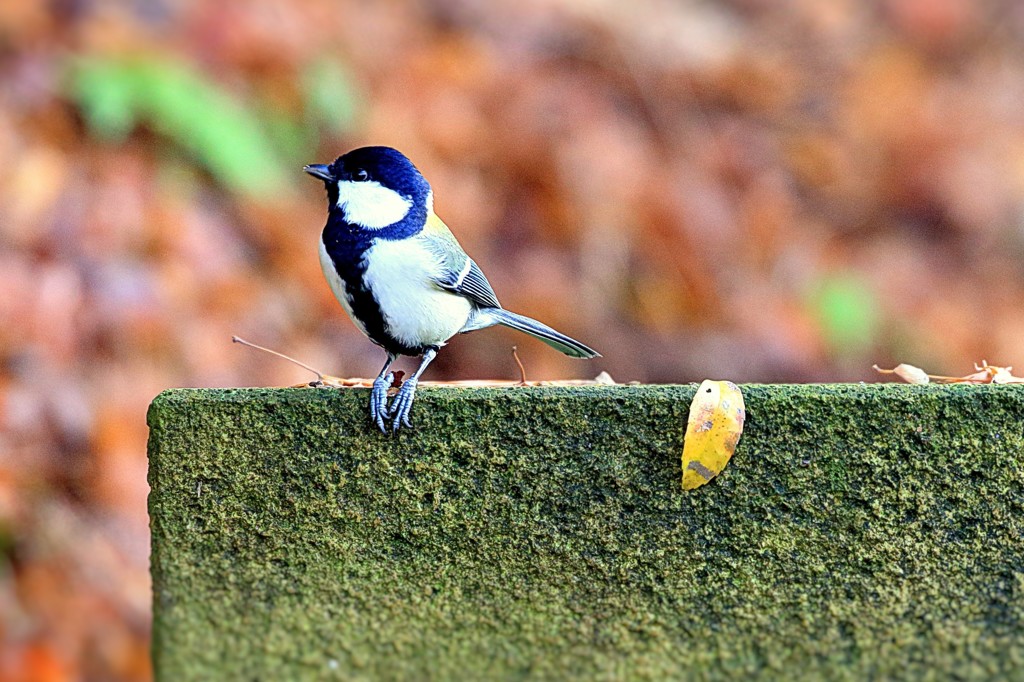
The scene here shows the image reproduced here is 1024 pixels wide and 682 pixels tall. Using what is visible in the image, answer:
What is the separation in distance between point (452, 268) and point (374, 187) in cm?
21

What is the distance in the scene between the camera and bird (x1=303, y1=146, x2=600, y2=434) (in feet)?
6.15

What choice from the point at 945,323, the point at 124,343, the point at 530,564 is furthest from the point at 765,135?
the point at 530,564

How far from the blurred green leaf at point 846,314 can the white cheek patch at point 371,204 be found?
334 centimetres

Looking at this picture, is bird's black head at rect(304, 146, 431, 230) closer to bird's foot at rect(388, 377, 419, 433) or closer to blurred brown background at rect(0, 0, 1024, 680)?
bird's foot at rect(388, 377, 419, 433)

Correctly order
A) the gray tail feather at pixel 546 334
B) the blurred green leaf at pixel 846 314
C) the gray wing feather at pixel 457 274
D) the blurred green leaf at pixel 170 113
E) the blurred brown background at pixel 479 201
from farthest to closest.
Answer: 1. the blurred green leaf at pixel 846 314
2. the blurred green leaf at pixel 170 113
3. the blurred brown background at pixel 479 201
4. the gray tail feather at pixel 546 334
5. the gray wing feather at pixel 457 274

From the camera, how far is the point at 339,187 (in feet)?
6.46

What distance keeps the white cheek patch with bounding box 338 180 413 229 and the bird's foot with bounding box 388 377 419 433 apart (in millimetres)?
389

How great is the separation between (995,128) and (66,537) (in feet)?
17.5

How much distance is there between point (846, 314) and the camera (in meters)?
4.96

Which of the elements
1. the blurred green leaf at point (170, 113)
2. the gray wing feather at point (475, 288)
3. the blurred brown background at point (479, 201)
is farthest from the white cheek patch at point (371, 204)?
the blurred green leaf at point (170, 113)

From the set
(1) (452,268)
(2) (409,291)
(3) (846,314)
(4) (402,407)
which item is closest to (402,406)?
(4) (402,407)

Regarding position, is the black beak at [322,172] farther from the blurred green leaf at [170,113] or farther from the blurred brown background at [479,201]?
the blurred green leaf at [170,113]

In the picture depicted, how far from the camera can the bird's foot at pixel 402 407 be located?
1634mm

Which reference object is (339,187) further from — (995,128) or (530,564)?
(995,128)
